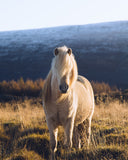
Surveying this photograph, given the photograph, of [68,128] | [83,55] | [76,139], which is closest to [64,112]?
[68,128]

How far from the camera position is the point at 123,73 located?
28328 mm

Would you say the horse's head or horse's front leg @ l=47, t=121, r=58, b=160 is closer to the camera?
the horse's head

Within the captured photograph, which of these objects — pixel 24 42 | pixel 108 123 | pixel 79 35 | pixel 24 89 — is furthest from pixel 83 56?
pixel 108 123

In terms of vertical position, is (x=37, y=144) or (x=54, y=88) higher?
(x=54, y=88)

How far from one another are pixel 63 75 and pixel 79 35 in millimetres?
43940

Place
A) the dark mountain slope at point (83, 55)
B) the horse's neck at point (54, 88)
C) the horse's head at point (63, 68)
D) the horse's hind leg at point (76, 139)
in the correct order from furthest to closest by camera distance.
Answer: the dark mountain slope at point (83, 55) → the horse's hind leg at point (76, 139) → the horse's neck at point (54, 88) → the horse's head at point (63, 68)

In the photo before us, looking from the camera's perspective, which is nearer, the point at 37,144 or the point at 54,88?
the point at 54,88

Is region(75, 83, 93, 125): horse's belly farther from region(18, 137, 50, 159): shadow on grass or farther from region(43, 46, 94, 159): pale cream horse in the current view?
region(18, 137, 50, 159): shadow on grass

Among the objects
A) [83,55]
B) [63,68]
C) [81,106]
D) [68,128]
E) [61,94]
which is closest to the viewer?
[63,68]

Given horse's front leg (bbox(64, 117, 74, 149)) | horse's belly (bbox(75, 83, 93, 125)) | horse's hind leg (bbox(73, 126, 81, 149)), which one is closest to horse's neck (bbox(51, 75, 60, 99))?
horse's front leg (bbox(64, 117, 74, 149))

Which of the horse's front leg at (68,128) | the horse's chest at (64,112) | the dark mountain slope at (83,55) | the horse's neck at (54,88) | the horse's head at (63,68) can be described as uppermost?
the horse's head at (63,68)

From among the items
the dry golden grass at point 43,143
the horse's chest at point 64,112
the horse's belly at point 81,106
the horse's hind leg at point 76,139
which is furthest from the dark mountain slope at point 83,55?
the horse's chest at point 64,112

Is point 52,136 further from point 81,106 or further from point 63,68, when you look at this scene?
point 63,68

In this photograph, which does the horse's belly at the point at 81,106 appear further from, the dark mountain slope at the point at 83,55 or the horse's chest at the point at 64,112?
the dark mountain slope at the point at 83,55
